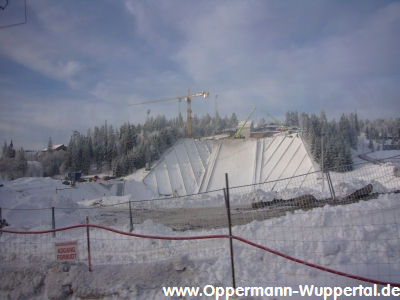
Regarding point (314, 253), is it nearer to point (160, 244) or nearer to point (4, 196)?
point (160, 244)

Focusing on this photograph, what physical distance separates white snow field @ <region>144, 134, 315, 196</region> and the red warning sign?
28.6 meters

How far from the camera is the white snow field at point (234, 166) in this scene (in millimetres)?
35469

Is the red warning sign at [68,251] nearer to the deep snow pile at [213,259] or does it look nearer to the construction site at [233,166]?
the deep snow pile at [213,259]

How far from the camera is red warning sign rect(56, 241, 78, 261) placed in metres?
5.89

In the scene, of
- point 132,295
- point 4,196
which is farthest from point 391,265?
point 4,196

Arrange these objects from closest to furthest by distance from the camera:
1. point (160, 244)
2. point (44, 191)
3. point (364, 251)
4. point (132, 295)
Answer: point (132, 295) → point (364, 251) → point (160, 244) → point (44, 191)

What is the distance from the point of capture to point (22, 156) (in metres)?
54.4

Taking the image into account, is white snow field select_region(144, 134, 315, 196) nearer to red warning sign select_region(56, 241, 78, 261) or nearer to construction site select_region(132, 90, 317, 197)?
construction site select_region(132, 90, 317, 197)

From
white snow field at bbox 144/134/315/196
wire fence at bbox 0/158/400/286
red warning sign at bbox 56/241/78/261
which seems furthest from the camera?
white snow field at bbox 144/134/315/196

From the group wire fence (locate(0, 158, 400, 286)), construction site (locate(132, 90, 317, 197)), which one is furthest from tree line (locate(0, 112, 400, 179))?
wire fence (locate(0, 158, 400, 286))

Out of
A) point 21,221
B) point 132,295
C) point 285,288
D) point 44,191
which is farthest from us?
point 44,191

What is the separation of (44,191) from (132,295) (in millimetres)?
31569

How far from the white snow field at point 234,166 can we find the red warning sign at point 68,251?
2856 centimetres

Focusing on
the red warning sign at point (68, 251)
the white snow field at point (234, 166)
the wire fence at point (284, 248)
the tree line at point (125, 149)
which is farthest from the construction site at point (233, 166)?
the red warning sign at point (68, 251)
